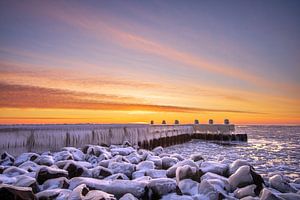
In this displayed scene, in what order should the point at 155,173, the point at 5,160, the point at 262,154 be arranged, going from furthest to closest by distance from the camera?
the point at 262,154, the point at 5,160, the point at 155,173

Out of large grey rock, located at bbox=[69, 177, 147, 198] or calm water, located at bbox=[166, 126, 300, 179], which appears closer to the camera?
large grey rock, located at bbox=[69, 177, 147, 198]

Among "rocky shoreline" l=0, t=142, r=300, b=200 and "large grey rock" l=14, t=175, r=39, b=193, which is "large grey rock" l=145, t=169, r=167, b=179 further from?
"large grey rock" l=14, t=175, r=39, b=193

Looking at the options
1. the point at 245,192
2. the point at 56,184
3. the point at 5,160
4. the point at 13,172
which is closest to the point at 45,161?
the point at 13,172

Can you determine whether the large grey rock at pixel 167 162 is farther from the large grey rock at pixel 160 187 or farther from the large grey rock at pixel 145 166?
the large grey rock at pixel 160 187

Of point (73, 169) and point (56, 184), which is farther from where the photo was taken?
point (73, 169)

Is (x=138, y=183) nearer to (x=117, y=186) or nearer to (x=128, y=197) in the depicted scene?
(x=117, y=186)

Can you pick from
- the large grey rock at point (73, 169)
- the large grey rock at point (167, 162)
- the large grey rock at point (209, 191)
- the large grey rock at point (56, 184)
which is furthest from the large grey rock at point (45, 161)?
the large grey rock at point (209, 191)

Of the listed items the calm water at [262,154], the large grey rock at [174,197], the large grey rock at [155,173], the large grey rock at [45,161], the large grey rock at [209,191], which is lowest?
the calm water at [262,154]

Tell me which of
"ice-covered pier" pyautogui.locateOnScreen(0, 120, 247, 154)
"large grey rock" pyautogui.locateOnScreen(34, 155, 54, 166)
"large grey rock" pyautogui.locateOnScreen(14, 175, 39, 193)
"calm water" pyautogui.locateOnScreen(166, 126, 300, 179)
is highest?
"ice-covered pier" pyautogui.locateOnScreen(0, 120, 247, 154)

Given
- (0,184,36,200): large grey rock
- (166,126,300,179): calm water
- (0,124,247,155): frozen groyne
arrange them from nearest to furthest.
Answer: (0,184,36,200): large grey rock → (0,124,247,155): frozen groyne → (166,126,300,179): calm water

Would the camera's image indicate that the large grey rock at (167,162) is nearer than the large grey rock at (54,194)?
No

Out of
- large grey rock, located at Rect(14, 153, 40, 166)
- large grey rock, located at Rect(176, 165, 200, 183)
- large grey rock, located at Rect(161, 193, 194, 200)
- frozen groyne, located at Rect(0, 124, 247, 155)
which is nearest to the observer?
large grey rock, located at Rect(161, 193, 194, 200)

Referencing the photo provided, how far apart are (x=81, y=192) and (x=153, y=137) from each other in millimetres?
17271

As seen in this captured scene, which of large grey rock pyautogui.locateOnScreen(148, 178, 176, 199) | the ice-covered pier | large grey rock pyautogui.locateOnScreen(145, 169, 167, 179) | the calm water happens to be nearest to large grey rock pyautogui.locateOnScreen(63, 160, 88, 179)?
large grey rock pyautogui.locateOnScreen(145, 169, 167, 179)
